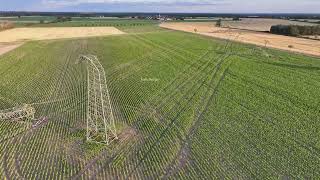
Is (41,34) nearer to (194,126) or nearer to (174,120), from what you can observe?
(174,120)

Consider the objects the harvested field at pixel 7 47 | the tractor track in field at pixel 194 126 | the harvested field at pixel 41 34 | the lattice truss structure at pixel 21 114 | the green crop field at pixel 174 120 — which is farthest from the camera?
the harvested field at pixel 41 34

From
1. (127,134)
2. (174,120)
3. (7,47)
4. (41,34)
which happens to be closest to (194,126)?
(174,120)

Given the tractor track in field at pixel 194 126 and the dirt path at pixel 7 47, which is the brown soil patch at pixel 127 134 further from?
the dirt path at pixel 7 47

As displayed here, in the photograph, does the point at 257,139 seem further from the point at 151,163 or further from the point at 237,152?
the point at 151,163

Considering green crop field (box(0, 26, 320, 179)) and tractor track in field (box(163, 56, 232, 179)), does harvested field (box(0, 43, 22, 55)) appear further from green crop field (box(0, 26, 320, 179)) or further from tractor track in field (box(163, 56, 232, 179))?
tractor track in field (box(163, 56, 232, 179))

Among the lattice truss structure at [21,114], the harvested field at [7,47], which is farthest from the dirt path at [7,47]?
the lattice truss structure at [21,114]

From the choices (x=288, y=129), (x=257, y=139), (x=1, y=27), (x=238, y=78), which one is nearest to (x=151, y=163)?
(x=257, y=139)
